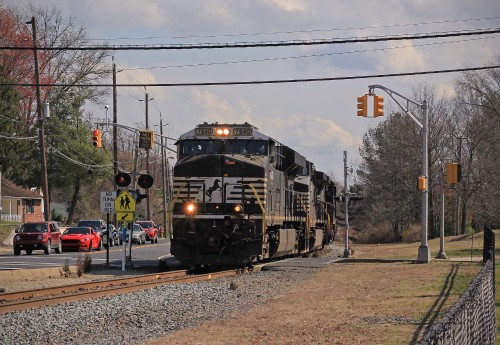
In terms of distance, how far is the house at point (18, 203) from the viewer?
76.2 metres

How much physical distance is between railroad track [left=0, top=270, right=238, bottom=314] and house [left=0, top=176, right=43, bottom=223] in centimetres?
5388

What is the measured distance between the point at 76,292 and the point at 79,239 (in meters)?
26.4

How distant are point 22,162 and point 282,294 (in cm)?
5140

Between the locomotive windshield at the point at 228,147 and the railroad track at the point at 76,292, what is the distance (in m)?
3.71

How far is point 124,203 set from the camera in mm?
27312

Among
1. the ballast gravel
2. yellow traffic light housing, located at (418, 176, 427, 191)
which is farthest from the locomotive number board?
yellow traffic light housing, located at (418, 176, 427, 191)

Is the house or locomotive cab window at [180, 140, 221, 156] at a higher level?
locomotive cab window at [180, 140, 221, 156]

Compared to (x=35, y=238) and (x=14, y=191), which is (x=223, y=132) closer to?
(x=35, y=238)

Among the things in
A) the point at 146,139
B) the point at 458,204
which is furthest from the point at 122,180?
the point at 458,204

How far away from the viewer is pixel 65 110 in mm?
76625

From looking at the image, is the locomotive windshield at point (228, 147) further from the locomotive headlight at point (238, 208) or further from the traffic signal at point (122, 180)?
the traffic signal at point (122, 180)

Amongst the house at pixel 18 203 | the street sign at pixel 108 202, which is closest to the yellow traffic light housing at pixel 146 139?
the street sign at pixel 108 202

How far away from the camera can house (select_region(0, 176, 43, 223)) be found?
76250 millimetres

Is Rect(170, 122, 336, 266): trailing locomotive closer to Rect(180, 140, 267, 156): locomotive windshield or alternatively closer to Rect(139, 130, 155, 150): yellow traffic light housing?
Rect(180, 140, 267, 156): locomotive windshield
